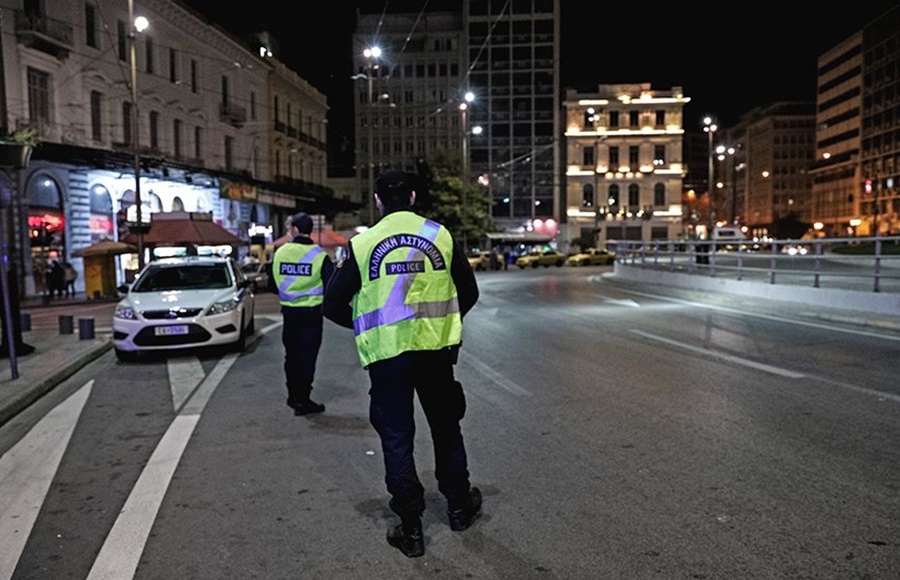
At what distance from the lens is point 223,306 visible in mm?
11664

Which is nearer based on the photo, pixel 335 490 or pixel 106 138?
pixel 335 490

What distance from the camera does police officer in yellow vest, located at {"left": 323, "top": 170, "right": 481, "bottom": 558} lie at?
13.2 feet

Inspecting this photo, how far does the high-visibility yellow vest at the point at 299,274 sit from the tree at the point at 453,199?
4750 centimetres

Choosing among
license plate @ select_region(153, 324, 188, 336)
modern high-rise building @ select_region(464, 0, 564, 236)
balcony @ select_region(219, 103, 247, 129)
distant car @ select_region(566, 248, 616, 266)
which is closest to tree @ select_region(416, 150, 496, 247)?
distant car @ select_region(566, 248, 616, 266)

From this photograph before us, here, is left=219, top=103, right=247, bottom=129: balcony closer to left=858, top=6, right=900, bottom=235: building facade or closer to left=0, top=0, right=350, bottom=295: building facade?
left=0, top=0, right=350, bottom=295: building facade

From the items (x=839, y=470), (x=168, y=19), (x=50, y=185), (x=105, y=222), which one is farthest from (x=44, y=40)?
(x=839, y=470)

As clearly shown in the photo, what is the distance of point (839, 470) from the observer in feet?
16.5

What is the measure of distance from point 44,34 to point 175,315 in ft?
72.0

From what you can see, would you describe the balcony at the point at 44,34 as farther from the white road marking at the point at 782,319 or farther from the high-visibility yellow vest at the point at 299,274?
the high-visibility yellow vest at the point at 299,274

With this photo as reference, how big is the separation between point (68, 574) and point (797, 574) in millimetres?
3465

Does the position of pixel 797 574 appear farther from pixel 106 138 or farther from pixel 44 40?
pixel 106 138

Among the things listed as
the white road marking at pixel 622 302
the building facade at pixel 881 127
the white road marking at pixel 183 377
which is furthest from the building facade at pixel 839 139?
the white road marking at pixel 183 377

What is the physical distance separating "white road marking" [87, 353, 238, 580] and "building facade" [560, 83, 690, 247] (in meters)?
73.0

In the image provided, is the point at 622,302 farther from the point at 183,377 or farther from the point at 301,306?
the point at 301,306
